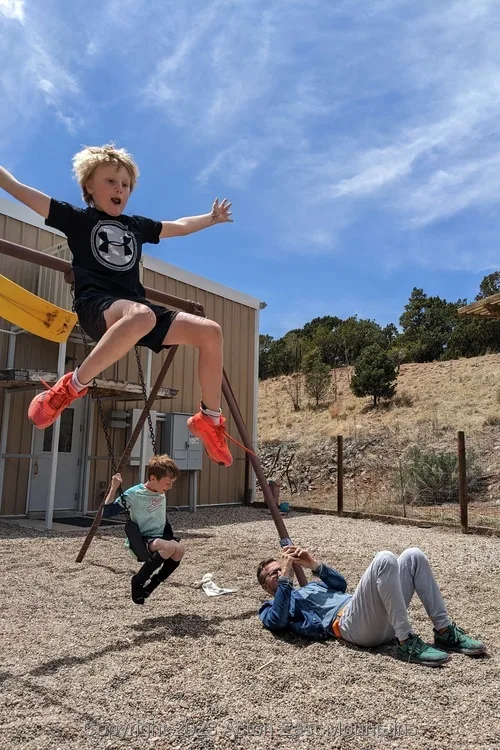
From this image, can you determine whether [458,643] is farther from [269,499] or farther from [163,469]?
[163,469]

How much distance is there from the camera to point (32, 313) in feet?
14.7

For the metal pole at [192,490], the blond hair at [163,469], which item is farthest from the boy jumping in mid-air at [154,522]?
the metal pole at [192,490]

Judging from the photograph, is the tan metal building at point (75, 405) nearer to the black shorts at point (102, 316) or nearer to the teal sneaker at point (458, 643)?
the black shorts at point (102, 316)

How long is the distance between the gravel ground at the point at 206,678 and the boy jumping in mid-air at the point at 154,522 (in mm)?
Answer: 248

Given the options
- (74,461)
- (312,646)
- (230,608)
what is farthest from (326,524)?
(312,646)

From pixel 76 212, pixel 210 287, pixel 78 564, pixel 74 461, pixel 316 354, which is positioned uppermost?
pixel 316 354

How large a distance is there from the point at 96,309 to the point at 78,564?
3.54 m

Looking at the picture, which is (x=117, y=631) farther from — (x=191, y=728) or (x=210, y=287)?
(x=210, y=287)

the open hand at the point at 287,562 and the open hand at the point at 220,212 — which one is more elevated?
the open hand at the point at 220,212

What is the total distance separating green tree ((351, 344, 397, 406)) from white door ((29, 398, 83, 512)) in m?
17.0

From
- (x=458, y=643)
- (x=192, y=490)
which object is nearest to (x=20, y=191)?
(x=458, y=643)

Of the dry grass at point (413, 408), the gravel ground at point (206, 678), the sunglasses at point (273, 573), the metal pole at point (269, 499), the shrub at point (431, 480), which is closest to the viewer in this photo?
the gravel ground at point (206, 678)

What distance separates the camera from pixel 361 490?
643 inches

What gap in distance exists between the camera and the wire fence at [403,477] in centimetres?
1089
